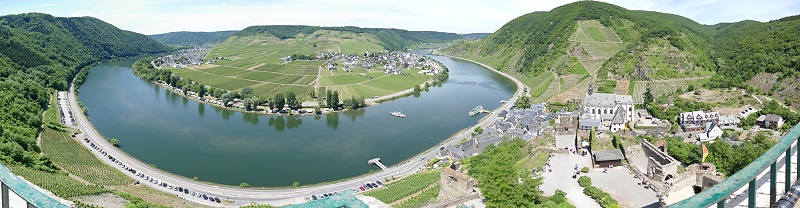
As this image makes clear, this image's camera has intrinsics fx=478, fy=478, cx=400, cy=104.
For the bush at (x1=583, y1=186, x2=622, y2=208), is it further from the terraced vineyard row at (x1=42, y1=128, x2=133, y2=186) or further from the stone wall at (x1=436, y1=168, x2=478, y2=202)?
the terraced vineyard row at (x1=42, y1=128, x2=133, y2=186)

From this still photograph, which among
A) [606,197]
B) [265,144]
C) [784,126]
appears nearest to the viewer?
[606,197]

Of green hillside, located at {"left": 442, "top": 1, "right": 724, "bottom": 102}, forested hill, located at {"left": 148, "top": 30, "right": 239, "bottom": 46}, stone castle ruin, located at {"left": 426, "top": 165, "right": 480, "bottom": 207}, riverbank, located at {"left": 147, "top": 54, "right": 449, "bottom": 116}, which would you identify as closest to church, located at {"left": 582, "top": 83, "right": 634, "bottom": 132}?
green hillside, located at {"left": 442, "top": 1, "right": 724, "bottom": 102}

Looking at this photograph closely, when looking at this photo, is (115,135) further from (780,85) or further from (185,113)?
(780,85)

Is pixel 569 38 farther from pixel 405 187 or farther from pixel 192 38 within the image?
pixel 192 38

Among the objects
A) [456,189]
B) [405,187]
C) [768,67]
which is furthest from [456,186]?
[768,67]

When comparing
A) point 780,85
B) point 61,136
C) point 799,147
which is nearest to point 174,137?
point 61,136

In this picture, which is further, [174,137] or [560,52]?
[560,52]
